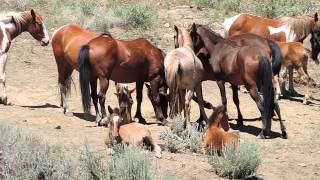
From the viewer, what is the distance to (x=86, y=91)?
34.2 feet

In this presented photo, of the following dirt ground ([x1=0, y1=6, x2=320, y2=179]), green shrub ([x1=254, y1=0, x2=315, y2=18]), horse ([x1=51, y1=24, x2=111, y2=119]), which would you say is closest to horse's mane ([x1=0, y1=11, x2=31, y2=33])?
horse ([x1=51, y1=24, x2=111, y2=119])

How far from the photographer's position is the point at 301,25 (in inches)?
582

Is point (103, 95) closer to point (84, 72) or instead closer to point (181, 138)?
point (84, 72)

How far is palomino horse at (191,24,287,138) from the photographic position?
10227 mm

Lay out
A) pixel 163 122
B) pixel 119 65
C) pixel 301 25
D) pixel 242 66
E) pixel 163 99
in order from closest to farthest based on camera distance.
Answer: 1. pixel 242 66
2. pixel 119 65
3. pixel 163 122
4. pixel 163 99
5. pixel 301 25

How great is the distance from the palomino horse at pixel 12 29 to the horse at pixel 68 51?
1.02 m

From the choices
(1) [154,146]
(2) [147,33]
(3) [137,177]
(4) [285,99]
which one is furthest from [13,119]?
(2) [147,33]

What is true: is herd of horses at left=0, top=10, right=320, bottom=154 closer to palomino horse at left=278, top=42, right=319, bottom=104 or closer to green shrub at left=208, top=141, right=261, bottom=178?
green shrub at left=208, top=141, right=261, bottom=178

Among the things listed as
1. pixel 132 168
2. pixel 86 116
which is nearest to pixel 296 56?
pixel 86 116

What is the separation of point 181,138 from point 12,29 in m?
4.91

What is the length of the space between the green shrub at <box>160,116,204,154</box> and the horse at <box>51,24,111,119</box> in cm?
179

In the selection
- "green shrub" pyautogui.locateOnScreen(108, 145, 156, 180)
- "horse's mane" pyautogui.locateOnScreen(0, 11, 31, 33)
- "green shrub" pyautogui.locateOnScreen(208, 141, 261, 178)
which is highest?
"horse's mane" pyautogui.locateOnScreen(0, 11, 31, 33)

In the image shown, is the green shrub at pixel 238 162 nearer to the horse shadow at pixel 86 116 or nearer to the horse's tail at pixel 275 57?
the horse's tail at pixel 275 57

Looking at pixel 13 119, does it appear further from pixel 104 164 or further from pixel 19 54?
pixel 19 54
